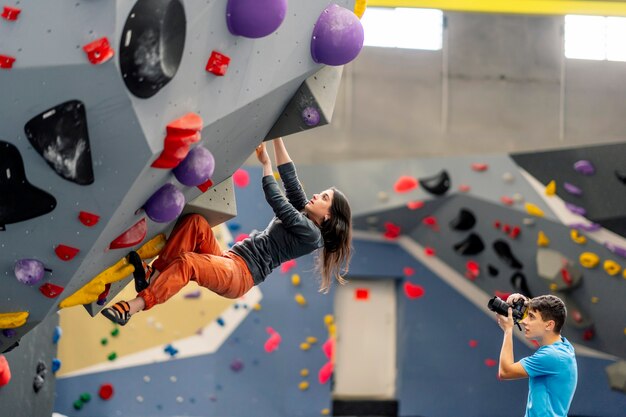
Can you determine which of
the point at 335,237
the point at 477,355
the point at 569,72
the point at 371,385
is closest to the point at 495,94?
the point at 569,72

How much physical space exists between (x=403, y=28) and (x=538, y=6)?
1450 mm

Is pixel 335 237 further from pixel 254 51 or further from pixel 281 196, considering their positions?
pixel 254 51

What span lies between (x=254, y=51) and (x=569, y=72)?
681 cm

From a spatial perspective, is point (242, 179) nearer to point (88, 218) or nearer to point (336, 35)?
point (336, 35)

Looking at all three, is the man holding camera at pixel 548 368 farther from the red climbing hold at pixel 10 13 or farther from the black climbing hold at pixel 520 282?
the black climbing hold at pixel 520 282

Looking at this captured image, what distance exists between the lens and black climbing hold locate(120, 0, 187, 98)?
2.63 m

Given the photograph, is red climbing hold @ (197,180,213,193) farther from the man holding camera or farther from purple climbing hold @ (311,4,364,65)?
the man holding camera

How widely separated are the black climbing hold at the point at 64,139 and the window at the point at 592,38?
7491 millimetres

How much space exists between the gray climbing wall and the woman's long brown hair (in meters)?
0.72

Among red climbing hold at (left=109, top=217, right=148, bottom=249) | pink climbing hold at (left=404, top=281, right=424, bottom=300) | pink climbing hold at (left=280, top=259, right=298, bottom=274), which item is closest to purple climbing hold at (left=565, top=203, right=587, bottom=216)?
pink climbing hold at (left=404, top=281, right=424, bottom=300)

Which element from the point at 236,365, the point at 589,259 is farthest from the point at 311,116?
the point at 236,365

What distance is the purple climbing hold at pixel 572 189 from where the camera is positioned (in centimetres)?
700

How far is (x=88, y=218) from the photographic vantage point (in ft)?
10.1

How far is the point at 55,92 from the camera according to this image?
271cm
